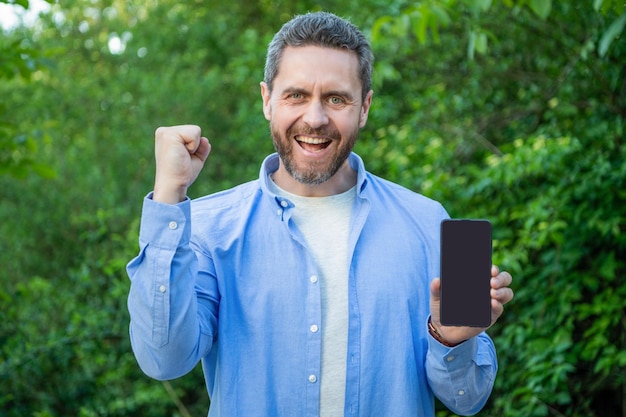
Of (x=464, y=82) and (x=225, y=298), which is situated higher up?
(x=464, y=82)

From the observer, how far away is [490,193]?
4457 mm

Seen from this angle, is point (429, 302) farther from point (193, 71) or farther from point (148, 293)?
point (193, 71)

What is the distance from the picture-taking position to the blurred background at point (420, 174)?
3869 millimetres

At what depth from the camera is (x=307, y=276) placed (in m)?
2.10

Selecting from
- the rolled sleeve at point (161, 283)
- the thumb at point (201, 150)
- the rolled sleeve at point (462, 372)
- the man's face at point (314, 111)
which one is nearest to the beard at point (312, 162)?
the man's face at point (314, 111)

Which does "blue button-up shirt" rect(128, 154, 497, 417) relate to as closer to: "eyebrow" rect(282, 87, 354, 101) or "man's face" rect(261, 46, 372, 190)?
"man's face" rect(261, 46, 372, 190)

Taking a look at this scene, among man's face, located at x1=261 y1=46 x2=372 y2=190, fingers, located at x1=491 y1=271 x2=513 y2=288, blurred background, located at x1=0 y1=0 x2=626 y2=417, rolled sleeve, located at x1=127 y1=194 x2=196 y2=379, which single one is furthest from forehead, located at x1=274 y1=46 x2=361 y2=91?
blurred background, located at x1=0 y1=0 x2=626 y2=417

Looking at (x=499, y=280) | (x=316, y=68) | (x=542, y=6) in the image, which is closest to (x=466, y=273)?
(x=499, y=280)

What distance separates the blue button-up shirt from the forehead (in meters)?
0.33

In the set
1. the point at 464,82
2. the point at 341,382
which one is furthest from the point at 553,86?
the point at 341,382

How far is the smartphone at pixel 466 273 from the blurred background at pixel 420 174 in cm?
119

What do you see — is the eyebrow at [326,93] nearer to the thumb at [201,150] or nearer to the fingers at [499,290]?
the thumb at [201,150]

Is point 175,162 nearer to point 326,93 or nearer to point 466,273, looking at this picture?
point 326,93

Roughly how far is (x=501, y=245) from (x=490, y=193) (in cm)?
56
